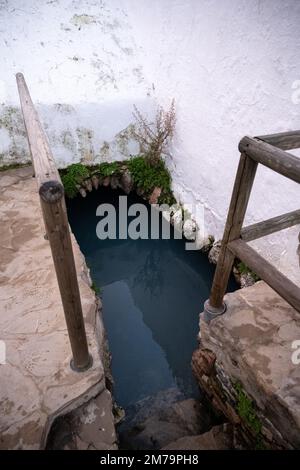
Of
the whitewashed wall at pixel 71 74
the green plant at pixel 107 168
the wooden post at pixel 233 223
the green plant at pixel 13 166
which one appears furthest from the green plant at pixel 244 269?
the green plant at pixel 13 166

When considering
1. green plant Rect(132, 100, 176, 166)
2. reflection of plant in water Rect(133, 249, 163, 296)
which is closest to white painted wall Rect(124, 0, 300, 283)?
green plant Rect(132, 100, 176, 166)

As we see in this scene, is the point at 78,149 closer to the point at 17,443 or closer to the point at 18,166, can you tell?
the point at 18,166

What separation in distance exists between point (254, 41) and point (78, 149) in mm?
3822

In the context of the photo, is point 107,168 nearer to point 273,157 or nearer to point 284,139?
point 284,139

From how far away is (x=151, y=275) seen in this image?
229 inches

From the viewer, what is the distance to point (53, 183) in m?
1.73

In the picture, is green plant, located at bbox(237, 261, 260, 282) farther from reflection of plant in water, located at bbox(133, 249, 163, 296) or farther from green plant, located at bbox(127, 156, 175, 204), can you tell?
green plant, located at bbox(127, 156, 175, 204)

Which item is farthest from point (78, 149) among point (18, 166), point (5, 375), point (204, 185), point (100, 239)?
point (5, 375)

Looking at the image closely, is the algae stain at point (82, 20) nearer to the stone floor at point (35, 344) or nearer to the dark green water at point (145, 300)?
the dark green water at point (145, 300)

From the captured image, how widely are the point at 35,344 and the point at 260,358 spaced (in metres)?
2.10

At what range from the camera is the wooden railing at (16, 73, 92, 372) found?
1.75 meters

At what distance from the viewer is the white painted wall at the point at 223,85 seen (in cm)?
337

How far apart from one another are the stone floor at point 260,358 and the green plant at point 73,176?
4220mm

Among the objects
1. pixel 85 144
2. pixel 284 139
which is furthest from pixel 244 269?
pixel 85 144
